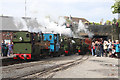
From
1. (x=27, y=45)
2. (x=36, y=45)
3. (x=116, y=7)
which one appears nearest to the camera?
(x=27, y=45)

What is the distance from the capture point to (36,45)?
15031 millimetres

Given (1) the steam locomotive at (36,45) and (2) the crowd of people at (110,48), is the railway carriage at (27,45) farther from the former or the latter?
(2) the crowd of people at (110,48)

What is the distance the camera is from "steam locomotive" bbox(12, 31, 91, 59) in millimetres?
14359

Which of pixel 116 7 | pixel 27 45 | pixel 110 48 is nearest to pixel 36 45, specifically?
pixel 27 45

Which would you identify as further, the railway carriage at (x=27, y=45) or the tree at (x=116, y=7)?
the tree at (x=116, y=7)

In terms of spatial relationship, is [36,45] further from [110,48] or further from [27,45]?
[110,48]

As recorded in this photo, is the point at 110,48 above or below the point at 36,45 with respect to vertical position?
below

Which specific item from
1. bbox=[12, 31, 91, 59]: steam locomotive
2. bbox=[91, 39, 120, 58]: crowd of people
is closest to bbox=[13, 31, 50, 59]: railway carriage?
bbox=[12, 31, 91, 59]: steam locomotive

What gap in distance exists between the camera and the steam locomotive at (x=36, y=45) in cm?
1436

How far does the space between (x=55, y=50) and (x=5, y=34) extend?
89.5ft

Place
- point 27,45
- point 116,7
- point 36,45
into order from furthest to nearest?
point 116,7 → point 36,45 → point 27,45

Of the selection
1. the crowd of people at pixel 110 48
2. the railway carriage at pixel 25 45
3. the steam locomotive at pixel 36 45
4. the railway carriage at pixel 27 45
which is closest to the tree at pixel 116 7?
the crowd of people at pixel 110 48

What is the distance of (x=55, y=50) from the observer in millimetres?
18828

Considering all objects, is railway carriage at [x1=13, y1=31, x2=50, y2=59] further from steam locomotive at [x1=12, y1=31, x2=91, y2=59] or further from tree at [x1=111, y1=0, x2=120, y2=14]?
tree at [x1=111, y1=0, x2=120, y2=14]
